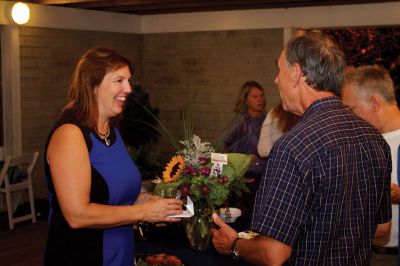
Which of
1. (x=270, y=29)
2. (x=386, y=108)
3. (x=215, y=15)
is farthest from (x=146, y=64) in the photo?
(x=386, y=108)

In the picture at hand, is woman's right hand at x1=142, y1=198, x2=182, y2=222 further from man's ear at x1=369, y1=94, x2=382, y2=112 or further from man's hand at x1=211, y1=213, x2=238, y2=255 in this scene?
man's ear at x1=369, y1=94, x2=382, y2=112

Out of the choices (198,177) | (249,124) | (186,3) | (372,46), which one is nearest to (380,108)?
(198,177)

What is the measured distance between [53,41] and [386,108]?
5654 mm

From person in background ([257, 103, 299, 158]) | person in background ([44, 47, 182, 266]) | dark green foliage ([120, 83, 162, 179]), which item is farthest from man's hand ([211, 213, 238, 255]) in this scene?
dark green foliage ([120, 83, 162, 179])

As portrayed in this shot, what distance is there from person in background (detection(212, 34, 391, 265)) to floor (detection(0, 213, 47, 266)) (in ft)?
13.3

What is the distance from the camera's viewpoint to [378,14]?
277 inches

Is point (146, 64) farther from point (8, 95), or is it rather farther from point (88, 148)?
point (88, 148)

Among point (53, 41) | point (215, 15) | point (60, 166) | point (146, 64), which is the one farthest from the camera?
point (146, 64)

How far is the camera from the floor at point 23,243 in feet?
18.1

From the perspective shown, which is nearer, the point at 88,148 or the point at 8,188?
the point at 88,148

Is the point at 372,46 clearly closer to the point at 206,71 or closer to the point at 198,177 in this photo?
the point at 206,71

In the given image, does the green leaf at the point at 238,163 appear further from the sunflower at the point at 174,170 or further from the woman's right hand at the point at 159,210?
the woman's right hand at the point at 159,210

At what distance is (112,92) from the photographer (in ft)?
7.68

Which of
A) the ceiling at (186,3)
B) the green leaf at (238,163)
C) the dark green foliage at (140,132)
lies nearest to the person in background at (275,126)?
the green leaf at (238,163)
